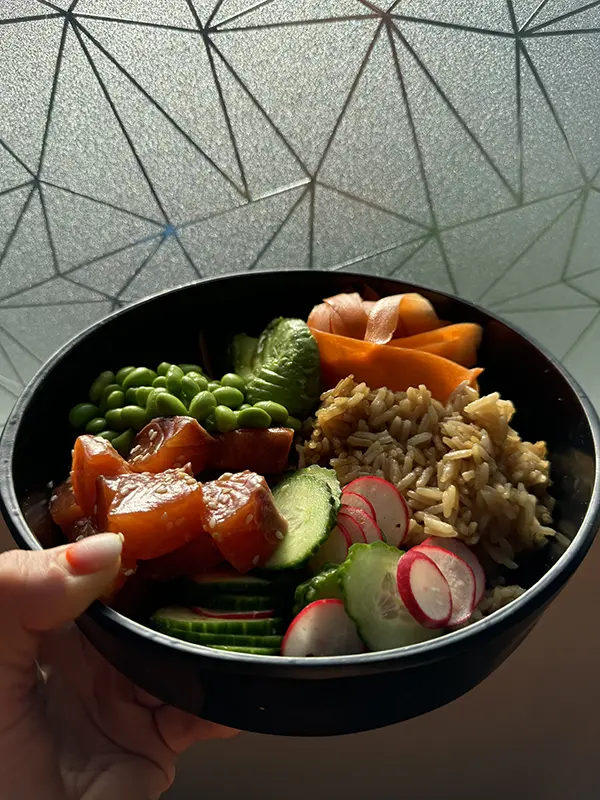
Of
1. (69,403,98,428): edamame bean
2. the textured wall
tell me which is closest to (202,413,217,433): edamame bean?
(69,403,98,428): edamame bean

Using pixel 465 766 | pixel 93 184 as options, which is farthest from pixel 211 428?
pixel 465 766

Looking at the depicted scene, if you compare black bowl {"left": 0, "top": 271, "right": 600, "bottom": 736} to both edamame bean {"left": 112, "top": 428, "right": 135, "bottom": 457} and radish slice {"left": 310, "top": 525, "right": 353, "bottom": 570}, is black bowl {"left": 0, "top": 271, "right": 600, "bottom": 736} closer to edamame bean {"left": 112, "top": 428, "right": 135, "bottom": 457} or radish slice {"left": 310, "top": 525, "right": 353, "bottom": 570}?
edamame bean {"left": 112, "top": 428, "right": 135, "bottom": 457}

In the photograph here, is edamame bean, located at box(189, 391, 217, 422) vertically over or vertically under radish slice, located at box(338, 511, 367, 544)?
over

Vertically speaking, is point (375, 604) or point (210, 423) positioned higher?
point (210, 423)

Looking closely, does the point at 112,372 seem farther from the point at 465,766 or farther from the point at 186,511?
the point at 465,766

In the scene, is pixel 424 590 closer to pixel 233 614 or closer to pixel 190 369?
pixel 233 614

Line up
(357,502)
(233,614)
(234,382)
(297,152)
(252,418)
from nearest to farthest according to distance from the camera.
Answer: (233,614)
(357,502)
(252,418)
(234,382)
(297,152)

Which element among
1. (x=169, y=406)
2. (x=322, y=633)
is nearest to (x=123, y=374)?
(x=169, y=406)
